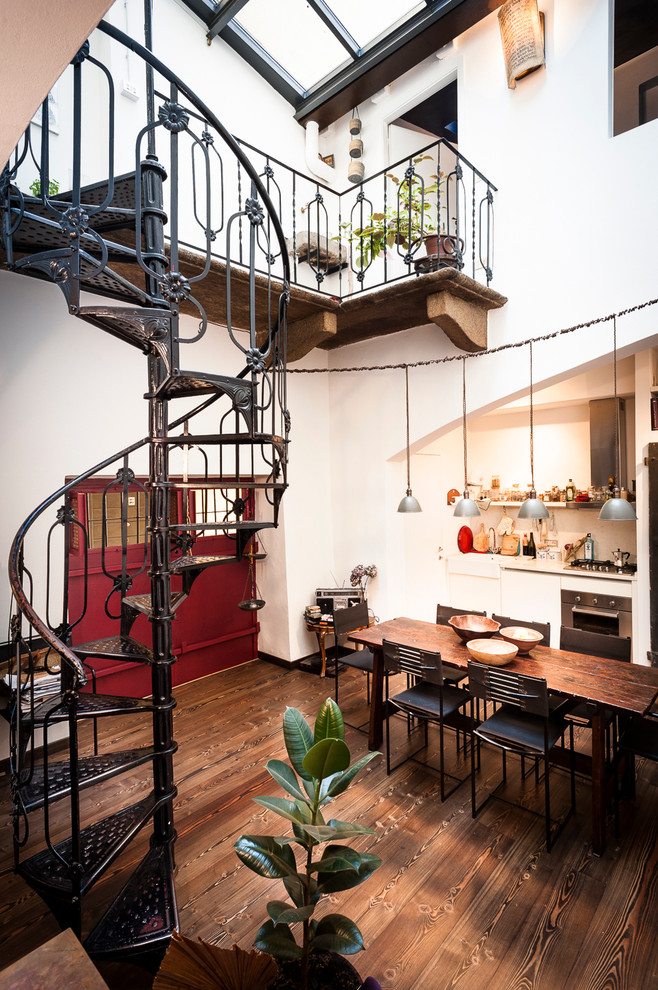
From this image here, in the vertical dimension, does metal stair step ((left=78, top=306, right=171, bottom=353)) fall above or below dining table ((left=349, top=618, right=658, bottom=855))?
above

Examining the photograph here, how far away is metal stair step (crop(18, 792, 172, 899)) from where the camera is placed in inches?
66.4

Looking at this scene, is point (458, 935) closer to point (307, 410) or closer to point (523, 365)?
point (523, 365)

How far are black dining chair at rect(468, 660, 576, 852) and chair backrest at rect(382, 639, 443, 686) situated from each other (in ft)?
0.65

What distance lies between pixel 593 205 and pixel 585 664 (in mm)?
3324

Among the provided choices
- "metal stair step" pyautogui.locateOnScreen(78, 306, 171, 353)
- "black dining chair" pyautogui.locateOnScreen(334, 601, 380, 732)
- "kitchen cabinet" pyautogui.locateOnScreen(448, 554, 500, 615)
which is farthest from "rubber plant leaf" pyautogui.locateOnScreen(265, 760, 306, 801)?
"kitchen cabinet" pyautogui.locateOnScreen(448, 554, 500, 615)

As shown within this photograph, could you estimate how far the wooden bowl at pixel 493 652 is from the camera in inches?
113

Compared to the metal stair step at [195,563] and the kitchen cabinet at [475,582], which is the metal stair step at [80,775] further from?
the kitchen cabinet at [475,582]

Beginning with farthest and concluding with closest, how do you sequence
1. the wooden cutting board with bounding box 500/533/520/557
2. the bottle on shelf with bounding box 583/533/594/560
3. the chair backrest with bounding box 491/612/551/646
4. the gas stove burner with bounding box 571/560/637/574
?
1. the wooden cutting board with bounding box 500/533/520/557
2. the bottle on shelf with bounding box 583/533/594/560
3. the gas stove burner with bounding box 571/560/637/574
4. the chair backrest with bounding box 491/612/551/646

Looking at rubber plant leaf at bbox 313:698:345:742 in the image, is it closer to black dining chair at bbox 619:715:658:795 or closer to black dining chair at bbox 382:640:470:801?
black dining chair at bbox 382:640:470:801

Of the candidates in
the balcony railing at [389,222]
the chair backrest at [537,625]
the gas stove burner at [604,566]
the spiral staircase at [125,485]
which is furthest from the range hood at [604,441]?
the spiral staircase at [125,485]

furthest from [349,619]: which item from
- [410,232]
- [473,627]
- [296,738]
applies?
[410,232]

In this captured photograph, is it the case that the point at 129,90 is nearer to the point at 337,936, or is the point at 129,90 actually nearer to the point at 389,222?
the point at 389,222

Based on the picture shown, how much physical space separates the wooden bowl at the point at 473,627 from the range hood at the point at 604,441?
7.49ft

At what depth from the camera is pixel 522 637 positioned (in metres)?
3.14
